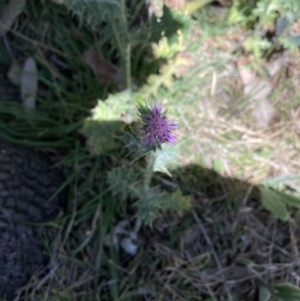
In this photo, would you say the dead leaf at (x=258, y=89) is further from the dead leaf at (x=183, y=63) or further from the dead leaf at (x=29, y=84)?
the dead leaf at (x=29, y=84)

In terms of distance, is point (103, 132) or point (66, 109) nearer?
point (103, 132)

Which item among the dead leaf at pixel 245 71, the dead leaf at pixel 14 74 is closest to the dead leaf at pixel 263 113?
the dead leaf at pixel 245 71

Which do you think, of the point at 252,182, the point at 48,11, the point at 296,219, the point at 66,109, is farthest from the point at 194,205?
the point at 48,11

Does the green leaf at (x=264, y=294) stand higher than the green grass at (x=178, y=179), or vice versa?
the green grass at (x=178, y=179)

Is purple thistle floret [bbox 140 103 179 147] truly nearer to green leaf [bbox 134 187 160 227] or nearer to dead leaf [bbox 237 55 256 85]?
green leaf [bbox 134 187 160 227]

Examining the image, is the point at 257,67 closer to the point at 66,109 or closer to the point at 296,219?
the point at 296,219

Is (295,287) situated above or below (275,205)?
below
